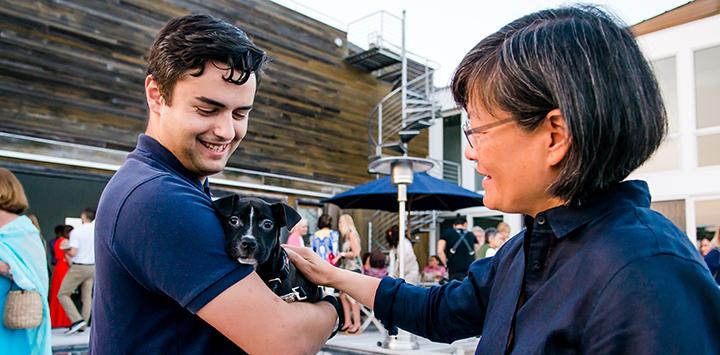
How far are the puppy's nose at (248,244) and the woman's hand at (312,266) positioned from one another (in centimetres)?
21

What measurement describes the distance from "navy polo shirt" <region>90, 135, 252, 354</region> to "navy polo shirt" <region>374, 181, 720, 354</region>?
599 mm

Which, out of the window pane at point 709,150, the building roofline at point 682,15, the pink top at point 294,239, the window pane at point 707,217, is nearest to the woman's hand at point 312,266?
the pink top at point 294,239

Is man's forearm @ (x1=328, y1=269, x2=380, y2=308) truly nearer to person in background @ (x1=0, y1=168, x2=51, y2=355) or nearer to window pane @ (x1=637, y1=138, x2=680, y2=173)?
person in background @ (x1=0, y1=168, x2=51, y2=355)

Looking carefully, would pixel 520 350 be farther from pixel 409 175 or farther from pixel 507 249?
pixel 409 175

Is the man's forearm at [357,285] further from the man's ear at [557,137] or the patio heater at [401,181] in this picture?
the patio heater at [401,181]

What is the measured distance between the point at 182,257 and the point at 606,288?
2.65ft

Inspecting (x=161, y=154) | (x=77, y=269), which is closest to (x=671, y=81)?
(x=77, y=269)

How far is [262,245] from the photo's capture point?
5.80 feet

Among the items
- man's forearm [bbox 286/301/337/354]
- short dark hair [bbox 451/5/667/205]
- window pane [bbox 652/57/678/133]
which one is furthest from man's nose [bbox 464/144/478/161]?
window pane [bbox 652/57/678/133]

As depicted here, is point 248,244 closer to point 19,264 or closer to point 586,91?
point 586,91

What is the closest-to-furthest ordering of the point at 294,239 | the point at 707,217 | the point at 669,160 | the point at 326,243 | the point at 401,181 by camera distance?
the point at 401,181, the point at 326,243, the point at 294,239, the point at 707,217, the point at 669,160

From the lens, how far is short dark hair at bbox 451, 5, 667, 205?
1.08m

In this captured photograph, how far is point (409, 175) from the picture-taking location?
22.0 ft

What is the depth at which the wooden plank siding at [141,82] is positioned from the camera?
9.55 m
